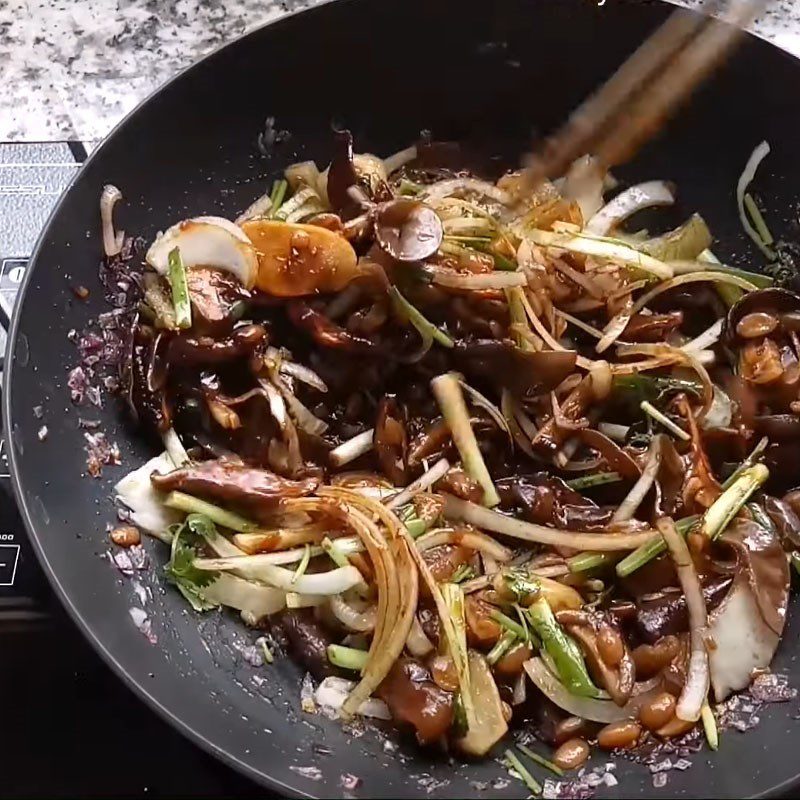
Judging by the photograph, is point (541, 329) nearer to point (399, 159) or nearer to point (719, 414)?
point (719, 414)

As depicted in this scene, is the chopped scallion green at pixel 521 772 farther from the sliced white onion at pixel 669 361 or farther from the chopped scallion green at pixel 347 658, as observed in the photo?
the sliced white onion at pixel 669 361

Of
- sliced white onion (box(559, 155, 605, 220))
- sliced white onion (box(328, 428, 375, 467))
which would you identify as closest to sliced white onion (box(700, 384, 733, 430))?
sliced white onion (box(559, 155, 605, 220))

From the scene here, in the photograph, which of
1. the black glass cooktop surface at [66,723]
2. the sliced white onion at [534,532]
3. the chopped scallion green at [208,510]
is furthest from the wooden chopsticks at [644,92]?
the black glass cooktop surface at [66,723]

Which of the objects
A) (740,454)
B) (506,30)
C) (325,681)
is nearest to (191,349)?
(325,681)

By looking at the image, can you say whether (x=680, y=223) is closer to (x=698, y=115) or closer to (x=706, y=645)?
(x=698, y=115)

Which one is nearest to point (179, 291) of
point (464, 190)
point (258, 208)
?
point (258, 208)

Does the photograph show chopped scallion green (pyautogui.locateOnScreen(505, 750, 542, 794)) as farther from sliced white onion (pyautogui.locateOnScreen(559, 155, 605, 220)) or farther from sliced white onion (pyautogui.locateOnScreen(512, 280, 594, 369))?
sliced white onion (pyautogui.locateOnScreen(559, 155, 605, 220))
